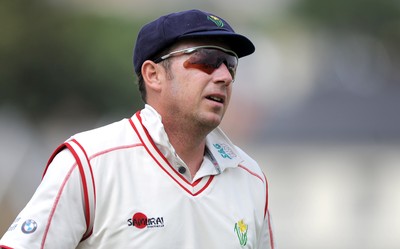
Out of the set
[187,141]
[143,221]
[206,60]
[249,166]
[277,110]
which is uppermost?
[206,60]

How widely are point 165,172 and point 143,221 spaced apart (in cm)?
29

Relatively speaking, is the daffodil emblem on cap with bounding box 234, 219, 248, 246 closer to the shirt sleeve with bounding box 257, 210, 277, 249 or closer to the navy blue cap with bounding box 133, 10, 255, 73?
the shirt sleeve with bounding box 257, 210, 277, 249

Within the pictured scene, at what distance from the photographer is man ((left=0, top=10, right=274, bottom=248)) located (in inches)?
187

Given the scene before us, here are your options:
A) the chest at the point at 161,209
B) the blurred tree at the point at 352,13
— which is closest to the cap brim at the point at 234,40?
the chest at the point at 161,209

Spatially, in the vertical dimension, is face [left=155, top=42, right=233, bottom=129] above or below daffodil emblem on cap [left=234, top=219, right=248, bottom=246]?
above

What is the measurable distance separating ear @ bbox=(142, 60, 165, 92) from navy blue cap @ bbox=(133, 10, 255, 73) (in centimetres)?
3

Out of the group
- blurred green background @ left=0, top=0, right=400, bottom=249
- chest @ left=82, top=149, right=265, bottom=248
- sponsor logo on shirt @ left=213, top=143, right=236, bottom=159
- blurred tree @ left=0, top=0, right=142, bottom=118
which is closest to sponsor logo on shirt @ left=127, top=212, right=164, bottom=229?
chest @ left=82, top=149, right=265, bottom=248

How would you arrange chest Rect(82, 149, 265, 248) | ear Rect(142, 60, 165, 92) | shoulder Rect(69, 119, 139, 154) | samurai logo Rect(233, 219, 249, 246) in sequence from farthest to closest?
ear Rect(142, 60, 165, 92) → samurai logo Rect(233, 219, 249, 246) → shoulder Rect(69, 119, 139, 154) → chest Rect(82, 149, 265, 248)

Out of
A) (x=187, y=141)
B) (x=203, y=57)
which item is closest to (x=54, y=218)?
(x=187, y=141)

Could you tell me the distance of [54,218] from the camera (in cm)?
471

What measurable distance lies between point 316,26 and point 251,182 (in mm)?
48232

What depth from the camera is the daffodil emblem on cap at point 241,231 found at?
16.7ft

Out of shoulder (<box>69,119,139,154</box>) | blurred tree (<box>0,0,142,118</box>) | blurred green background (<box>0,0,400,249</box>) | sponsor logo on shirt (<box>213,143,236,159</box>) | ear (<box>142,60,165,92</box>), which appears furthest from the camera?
blurred green background (<box>0,0,400,249</box>)

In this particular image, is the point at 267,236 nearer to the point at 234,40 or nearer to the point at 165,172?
the point at 165,172
